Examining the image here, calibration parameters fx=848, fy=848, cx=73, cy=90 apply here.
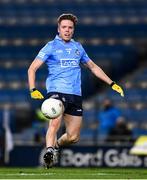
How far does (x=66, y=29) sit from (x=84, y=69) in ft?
45.8

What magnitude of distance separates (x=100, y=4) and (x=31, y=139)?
9.31 meters

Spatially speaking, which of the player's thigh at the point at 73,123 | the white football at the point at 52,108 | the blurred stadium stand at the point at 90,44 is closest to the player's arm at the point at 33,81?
the white football at the point at 52,108

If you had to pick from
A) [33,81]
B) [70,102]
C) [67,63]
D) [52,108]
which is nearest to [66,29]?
[67,63]

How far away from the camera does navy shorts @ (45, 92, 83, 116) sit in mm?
11920

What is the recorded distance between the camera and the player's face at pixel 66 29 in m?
11.9

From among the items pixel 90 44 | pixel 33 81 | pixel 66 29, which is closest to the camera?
pixel 33 81

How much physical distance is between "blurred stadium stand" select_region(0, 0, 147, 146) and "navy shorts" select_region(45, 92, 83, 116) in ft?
33.4

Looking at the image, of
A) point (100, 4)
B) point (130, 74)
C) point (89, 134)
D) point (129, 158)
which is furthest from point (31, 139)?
point (100, 4)

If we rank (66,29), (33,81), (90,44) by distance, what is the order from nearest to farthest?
(33,81) < (66,29) < (90,44)

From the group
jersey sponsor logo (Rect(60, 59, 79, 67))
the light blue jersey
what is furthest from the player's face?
jersey sponsor logo (Rect(60, 59, 79, 67))

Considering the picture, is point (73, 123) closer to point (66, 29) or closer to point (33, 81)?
point (33, 81)

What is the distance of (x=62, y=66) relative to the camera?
11938 mm

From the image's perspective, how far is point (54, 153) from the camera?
11.7m

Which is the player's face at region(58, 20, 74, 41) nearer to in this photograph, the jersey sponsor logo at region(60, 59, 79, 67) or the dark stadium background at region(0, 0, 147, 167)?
the jersey sponsor logo at region(60, 59, 79, 67)
